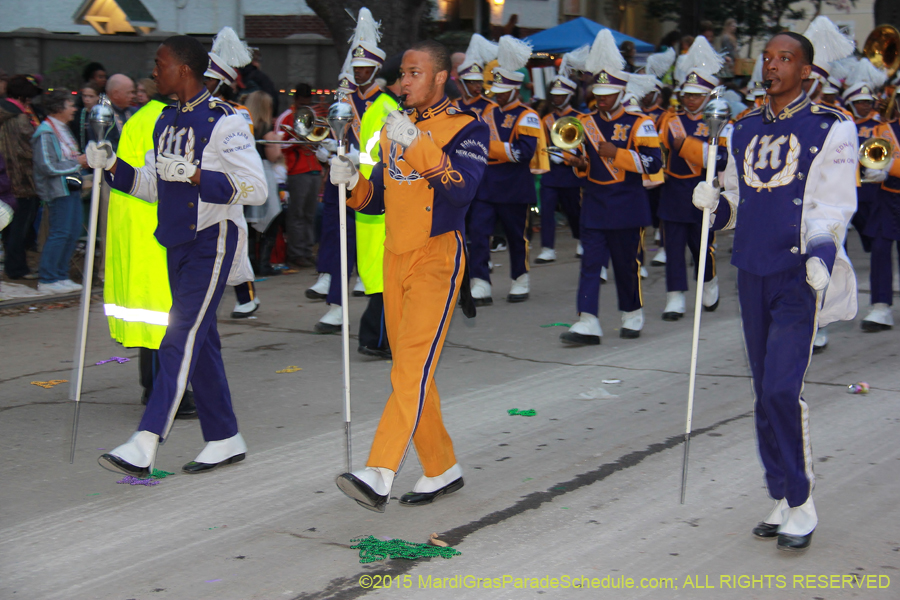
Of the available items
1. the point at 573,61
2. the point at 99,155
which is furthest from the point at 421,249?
the point at 573,61

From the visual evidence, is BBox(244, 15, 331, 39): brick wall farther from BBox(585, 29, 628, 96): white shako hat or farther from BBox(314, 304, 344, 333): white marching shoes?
BBox(314, 304, 344, 333): white marching shoes

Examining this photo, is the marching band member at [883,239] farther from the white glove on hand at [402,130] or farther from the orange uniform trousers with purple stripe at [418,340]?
the white glove on hand at [402,130]

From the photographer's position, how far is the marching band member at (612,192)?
8.63 metres

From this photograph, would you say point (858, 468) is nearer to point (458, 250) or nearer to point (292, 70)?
point (458, 250)

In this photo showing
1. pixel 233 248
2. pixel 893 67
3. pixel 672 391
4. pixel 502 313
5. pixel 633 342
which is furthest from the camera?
pixel 893 67

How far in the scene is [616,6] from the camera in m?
30.9

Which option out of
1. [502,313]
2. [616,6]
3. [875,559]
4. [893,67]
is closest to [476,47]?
[502,313]

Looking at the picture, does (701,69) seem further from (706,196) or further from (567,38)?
(567,38)

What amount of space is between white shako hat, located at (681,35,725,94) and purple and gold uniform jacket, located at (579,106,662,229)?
1.22m

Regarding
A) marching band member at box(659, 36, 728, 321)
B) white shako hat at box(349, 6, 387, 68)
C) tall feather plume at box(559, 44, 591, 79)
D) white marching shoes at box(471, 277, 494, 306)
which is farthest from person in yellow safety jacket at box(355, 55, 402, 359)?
tall feather plume at box(559, 44, 591, 79)

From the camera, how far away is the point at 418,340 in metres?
4.61

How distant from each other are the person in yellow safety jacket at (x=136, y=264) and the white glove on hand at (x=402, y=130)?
224 centimetres

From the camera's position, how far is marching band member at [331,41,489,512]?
14.7 feet

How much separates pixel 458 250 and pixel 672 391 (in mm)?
2953
